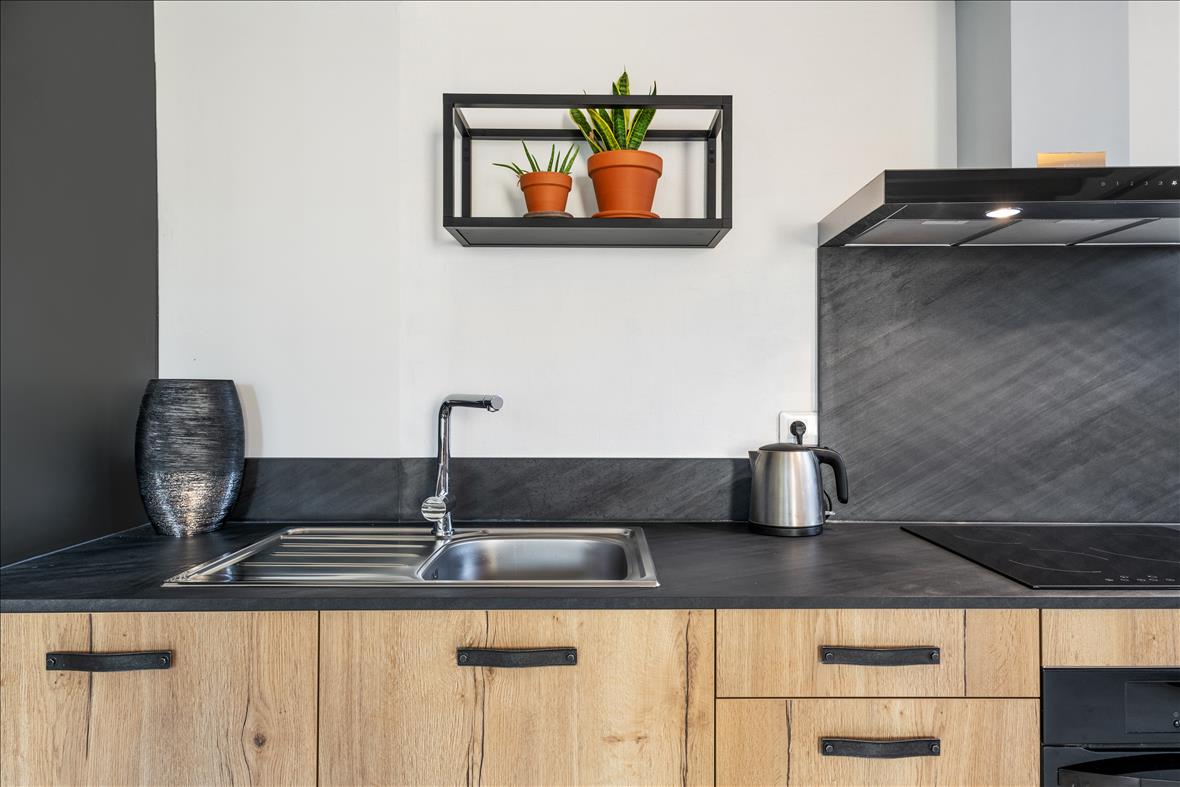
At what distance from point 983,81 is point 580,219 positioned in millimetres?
989

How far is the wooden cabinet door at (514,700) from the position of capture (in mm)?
1150

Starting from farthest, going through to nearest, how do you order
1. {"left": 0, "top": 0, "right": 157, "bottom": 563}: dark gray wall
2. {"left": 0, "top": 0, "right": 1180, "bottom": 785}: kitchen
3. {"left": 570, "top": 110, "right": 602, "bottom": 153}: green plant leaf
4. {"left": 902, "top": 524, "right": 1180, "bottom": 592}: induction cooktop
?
{"left": 570, "top": 110, "right": 602, "bottom": 153}: green plant leaf → {"left": 0, "top": 0, "right": 1180, "bottom": 785}: kitchen → {"left": 0, "top": 0, "right": 157, "bottom": 563}: dark gray wall → {"left": 902, "top": 524, "right": 1180, "bottom": 592}: induction cooktop

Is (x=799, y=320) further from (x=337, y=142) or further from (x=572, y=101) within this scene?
(x=337, y=142)

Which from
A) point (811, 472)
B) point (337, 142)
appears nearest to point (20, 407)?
point (337, 142)

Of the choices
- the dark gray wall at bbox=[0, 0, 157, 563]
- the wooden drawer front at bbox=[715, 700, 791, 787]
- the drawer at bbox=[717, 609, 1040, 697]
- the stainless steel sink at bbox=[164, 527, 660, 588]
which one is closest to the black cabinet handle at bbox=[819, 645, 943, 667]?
the drawer at bbox=[717, 609, 1040, 697]

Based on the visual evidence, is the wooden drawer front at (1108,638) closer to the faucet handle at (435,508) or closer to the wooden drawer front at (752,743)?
the wooden drawer front at (752,743)

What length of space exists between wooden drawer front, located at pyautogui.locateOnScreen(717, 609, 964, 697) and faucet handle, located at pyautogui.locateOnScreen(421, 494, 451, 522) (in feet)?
2.43

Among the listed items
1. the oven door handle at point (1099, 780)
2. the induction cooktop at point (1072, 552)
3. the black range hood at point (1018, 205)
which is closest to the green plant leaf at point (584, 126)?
the black range hood at point (1018, 205)

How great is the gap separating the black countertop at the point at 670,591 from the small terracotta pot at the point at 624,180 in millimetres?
783

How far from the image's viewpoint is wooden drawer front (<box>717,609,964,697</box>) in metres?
1.15

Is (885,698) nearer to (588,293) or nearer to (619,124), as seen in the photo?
(588,293)

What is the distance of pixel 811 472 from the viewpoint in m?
1.63

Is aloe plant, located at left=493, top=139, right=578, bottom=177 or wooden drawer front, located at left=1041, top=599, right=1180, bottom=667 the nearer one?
wooden drawer front, located at left=1041, top=599, right=1180, bottom=667

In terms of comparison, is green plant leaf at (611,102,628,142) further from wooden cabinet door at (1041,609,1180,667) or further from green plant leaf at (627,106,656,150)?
wooden cabinet door at (1041,609,1180,667)
